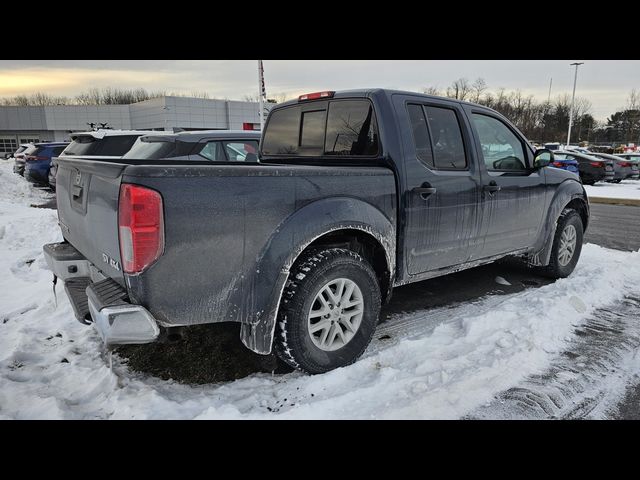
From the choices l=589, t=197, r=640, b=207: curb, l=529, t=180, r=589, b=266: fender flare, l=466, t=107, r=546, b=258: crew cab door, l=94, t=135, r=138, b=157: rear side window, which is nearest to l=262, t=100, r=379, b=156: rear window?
l=466, t=107, r=546, b=258: crew cab door

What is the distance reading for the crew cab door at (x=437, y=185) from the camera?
357 cm

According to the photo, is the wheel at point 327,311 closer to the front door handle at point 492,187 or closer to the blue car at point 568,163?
the front door handle at point 492,187

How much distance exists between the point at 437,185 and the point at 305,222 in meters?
1.41

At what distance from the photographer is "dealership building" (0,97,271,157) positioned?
5928cm

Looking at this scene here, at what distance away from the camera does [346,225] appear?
3.07 meters

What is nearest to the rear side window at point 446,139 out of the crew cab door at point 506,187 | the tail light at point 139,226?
the crew cab door at point 506,187

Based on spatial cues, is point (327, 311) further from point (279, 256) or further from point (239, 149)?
point (239, 149)

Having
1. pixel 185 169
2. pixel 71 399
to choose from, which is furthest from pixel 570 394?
pixel 71 399

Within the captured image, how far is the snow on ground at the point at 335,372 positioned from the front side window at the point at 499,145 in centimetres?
137

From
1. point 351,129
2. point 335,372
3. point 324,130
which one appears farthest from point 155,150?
point 335,372

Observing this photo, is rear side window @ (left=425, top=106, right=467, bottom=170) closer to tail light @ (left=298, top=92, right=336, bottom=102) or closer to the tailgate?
tail light @ (left=298, top=92, right=336, bottom=102)

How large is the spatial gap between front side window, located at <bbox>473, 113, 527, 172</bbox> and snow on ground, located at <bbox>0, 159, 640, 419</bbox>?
4.51ft

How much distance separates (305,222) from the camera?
2.85 meters
